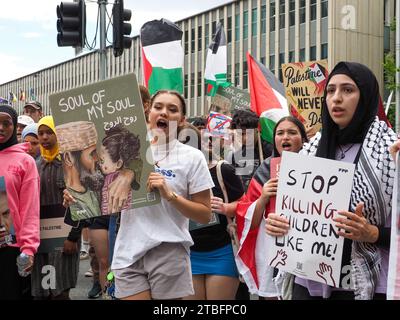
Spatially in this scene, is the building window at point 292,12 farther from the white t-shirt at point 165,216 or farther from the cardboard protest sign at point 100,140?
the cardboard protest sign at point 100,140

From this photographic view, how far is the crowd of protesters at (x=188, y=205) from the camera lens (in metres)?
3.10

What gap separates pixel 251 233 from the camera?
480 centimetres

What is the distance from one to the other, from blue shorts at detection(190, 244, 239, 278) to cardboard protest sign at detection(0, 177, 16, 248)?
138 centimetres

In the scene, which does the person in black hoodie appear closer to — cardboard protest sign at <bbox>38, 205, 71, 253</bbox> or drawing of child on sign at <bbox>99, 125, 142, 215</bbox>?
cardboard protest sign at <bbox>38, 205, 71, 253</bbox>

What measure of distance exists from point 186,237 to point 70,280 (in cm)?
187


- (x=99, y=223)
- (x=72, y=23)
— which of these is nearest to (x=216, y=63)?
(x=72, y=23)

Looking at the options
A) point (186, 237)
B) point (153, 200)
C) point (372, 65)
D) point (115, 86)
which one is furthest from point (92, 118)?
point (372, 65)

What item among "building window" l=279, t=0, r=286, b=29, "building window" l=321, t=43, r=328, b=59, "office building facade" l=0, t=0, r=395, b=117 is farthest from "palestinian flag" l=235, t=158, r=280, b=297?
"building window" l=279, t=0, r=286, b=29

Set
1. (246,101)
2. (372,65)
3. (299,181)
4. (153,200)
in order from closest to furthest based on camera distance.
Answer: (299,181), (153,200), (246,101), (372,65)

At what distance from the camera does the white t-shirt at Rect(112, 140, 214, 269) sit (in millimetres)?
3850

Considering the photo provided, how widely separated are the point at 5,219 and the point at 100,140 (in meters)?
1.10

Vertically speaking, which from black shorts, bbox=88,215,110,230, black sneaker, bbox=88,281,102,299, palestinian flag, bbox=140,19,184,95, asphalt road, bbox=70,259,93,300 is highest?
palestinian flag, bbox=140,19,184,95
